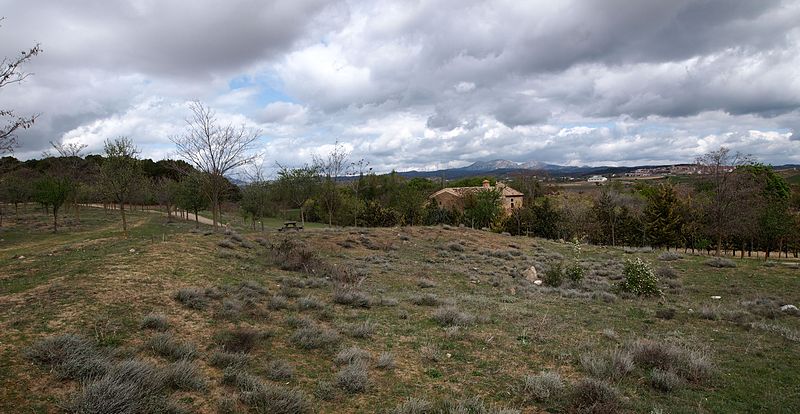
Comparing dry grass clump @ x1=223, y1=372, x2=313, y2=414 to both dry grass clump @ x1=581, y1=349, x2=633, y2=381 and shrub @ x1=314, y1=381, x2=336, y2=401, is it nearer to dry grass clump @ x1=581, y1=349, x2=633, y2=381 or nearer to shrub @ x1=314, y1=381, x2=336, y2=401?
shrub @ x1=314, y1=381, x2=336, y2=401

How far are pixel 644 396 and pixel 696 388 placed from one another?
1089 mm

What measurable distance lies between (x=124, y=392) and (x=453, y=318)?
6904 mm

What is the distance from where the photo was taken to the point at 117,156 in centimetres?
2275

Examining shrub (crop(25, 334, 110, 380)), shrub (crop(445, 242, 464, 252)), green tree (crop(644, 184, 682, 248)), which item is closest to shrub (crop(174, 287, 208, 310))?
shrub (crop(25, 334, 110, 380))

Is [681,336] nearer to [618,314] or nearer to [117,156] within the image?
[618,314]

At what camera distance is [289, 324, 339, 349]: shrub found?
7887 millimetres

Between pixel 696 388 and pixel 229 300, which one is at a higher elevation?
pixel 229 300

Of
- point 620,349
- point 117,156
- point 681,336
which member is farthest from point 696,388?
point 117,156

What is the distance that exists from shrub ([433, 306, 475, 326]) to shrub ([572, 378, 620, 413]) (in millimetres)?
3837

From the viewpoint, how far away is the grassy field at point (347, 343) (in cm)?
573

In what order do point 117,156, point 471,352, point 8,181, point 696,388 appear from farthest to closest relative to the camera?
1. point 8,181
2. point 117,156
3. point 471,352
4. point 696,388

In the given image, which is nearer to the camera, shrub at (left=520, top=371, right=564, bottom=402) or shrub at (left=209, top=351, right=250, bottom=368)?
shrub at (left=520, top=371, right=564, bottom=402)

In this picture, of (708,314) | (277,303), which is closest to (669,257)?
(708,314)

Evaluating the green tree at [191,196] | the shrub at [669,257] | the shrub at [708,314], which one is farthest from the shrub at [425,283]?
the green tree at [191,196]
